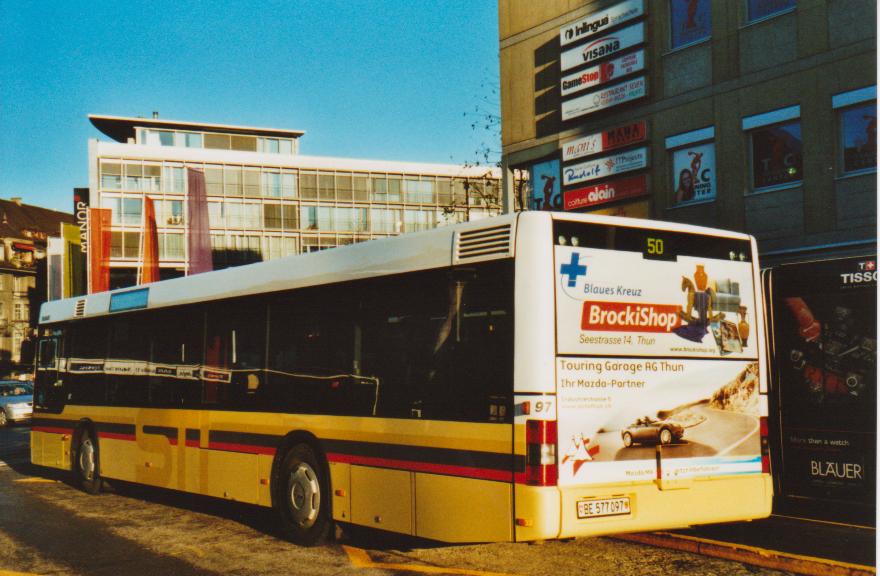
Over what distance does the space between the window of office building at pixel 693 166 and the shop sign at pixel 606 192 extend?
836mm

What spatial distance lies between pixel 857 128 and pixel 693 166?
3.63 meters

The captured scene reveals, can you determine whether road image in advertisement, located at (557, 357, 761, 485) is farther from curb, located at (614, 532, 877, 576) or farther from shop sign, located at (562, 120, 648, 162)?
shop sign, located at (562, 120, 648, 162)

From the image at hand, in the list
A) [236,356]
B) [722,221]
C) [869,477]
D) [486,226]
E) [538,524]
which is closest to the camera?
[538,524]

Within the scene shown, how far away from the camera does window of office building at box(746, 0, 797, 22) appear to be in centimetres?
1828

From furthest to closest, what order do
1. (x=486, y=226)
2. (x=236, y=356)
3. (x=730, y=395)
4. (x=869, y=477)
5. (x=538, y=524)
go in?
(x=236, y=356) < (x=869, y=477) < (x=730, y=395) < (x=486, y=226) < (x=538, y=524)

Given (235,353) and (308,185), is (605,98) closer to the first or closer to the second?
(235,353)

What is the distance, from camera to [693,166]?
2025 centimetres

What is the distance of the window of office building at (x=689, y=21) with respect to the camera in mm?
19875

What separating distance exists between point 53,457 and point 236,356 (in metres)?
6.10

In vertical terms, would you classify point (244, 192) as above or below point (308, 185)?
below

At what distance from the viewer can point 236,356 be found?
10953mm

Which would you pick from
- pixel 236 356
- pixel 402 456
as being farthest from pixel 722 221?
pixel 402 456

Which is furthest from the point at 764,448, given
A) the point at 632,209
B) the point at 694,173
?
the point at 632,209

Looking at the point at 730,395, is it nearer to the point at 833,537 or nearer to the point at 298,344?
the point at 833,537
